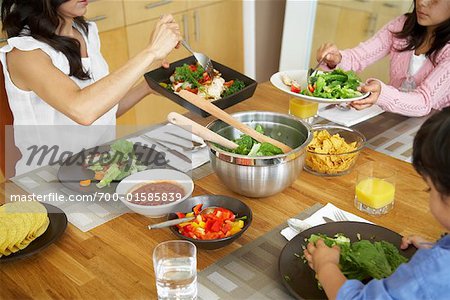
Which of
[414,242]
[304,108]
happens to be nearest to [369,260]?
[414,242]

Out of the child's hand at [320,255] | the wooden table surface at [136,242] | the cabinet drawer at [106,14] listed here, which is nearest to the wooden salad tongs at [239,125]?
the wooden table surface at [136,242]

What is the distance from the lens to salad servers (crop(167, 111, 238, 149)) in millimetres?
1285

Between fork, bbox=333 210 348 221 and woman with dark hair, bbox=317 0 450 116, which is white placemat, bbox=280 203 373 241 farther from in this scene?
woman with dark hair, bbox=317 0 450 116

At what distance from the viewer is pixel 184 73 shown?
1.85 m

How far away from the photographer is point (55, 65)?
5.90ft

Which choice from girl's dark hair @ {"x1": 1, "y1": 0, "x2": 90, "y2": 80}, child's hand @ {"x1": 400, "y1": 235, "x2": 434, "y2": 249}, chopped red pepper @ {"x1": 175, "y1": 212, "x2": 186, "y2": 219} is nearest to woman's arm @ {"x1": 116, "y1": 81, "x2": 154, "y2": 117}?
girl's dark hair @ {"x1": 1, "y1": 0, "x2": 90, "y2": 80}

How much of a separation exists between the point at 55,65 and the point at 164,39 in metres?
0.40

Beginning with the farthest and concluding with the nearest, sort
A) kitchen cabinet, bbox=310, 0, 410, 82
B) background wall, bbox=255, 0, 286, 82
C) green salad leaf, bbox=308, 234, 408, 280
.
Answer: background wall, bbox=255, 0, 286, 82 → kitchen cabinet, bbox=310, 0, 410, 82 → green salad leaf, bbox=308, 234, 408, 280

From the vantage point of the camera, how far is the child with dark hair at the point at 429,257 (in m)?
0.85

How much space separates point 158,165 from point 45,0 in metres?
0.66

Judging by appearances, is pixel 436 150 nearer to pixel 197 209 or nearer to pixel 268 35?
pixel 197 209

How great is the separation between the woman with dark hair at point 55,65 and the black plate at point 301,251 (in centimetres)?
78

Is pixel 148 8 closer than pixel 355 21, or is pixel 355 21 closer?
pixel 148 8

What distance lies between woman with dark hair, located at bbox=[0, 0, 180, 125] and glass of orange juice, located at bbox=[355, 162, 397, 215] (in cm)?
76
